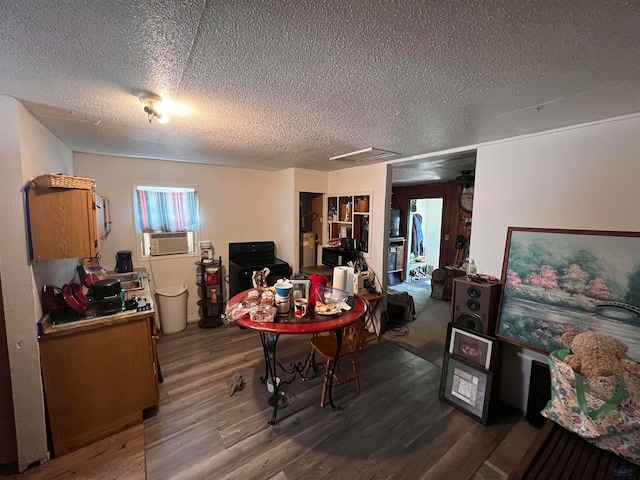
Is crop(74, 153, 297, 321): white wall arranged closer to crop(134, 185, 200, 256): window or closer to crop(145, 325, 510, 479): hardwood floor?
crop(134, 185, 200, 256): window

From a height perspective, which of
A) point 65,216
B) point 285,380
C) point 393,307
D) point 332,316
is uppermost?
point 65,216

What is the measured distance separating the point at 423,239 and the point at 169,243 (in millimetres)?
6160

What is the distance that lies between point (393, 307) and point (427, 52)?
11.6 ft

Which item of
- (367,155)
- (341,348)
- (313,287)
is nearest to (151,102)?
(313,287)

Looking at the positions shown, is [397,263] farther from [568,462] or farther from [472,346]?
[568,462]

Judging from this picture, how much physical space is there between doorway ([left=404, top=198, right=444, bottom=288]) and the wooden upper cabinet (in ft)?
19.7

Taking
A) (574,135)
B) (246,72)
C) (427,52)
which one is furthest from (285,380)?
(574,135)

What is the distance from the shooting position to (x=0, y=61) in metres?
1.18

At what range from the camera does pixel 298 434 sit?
6.55ft

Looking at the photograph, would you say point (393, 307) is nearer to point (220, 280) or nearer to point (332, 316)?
point (332, 316)

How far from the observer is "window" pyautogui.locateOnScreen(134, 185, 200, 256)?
3.57 metres

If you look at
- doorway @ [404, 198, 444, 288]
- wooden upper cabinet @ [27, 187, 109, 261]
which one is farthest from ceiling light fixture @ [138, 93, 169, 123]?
doorway @ [404, 198, 444, 288]

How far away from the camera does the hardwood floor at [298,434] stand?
1.73 m

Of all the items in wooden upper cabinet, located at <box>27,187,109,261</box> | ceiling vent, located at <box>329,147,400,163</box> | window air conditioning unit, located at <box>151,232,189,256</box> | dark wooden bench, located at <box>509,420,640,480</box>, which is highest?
ceiling vent, located at <box>329,147,400,163</box>
